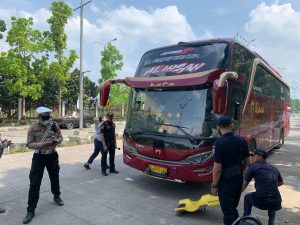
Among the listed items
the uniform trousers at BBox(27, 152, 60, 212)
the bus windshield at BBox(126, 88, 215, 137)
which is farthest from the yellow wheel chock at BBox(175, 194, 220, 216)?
the uniform trousers at BBox(27, 152, 60, 212)

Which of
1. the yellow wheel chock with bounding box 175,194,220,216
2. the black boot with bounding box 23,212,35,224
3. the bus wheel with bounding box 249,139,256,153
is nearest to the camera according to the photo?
the black boot with bounding box 23,212,35,224

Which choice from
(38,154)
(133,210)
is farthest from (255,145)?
(38,154)

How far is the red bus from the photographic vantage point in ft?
20.5

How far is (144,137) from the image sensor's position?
6.93 metres

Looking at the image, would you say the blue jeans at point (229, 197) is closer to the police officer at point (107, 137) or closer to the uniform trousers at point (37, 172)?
the uniform trousers at point (37, 172)

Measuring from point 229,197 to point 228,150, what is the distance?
634 millimetres

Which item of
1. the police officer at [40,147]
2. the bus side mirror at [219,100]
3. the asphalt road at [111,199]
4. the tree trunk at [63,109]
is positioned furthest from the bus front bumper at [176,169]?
the tree trunk at [63,109]

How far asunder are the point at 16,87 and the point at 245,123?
2129 centimetres

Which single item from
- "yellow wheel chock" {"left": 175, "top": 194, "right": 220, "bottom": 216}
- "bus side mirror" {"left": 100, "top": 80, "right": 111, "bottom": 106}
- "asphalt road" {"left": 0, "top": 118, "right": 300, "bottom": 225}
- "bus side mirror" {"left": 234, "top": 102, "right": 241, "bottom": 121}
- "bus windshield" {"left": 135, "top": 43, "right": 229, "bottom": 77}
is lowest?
"asphalt road" {"left": 0, "top": 118, "right": 300, "bottom": 225}

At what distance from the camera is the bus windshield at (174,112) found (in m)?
6.38

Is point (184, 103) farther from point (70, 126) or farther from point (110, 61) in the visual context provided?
point (110, 61)

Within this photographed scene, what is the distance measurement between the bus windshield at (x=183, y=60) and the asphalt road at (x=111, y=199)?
2724 mm

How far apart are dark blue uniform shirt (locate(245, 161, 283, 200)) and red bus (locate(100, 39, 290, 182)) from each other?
157 centimetres

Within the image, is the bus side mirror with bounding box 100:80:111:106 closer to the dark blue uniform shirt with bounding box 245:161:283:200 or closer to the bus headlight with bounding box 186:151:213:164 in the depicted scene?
the bus headlight with bounding box 186:151:213:164
